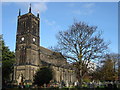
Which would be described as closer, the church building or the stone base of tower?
the stone base of tower

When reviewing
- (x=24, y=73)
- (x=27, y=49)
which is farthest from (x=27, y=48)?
(x=24, y=73)

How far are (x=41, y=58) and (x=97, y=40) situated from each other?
161ft

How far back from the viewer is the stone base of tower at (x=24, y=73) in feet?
194

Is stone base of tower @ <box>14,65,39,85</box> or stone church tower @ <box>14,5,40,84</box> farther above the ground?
stone church tower @ <box>14,5,40,84</box>

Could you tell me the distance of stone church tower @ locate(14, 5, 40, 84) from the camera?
60.9m

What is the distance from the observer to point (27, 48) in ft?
207

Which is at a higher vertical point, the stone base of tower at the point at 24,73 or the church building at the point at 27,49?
the church building at the point at 27,49

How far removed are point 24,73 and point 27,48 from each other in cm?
971

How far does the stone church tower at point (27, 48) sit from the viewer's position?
60.9 meters

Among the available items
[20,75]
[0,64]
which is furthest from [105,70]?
[20,75]

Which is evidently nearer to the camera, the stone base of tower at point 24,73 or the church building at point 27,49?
the stone base of tower at point 24,73

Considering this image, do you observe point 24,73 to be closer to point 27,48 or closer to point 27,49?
point 27,49

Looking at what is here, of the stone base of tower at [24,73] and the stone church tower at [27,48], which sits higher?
the stone church tower at [27,48]

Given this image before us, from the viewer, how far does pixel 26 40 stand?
6475 cm
